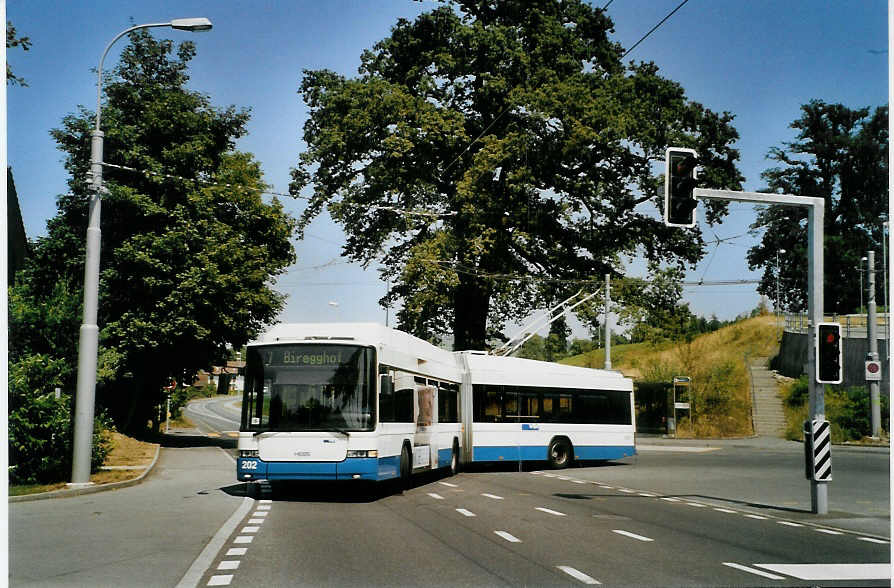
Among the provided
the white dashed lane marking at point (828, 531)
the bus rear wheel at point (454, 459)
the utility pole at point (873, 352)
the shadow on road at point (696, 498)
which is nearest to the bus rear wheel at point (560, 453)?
the bus rear wheel at point (454, 459)

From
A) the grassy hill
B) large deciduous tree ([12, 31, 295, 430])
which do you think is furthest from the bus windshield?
the grassy hill

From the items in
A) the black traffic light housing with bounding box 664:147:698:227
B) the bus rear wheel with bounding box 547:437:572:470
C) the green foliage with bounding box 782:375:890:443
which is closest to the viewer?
the black traffic light housing with bounding box 664:147:698:227

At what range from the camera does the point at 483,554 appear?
1002 centimetres

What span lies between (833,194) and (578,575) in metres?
40.4

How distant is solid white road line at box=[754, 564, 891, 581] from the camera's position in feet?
28.6

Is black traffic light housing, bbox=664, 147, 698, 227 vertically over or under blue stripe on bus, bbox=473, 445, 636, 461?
over

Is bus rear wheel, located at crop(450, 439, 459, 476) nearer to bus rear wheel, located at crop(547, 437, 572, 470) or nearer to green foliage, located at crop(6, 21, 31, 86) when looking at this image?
bus rear wheel, located at crop(547, 437, 572, 470)

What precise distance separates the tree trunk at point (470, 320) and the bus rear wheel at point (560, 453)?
324 inches

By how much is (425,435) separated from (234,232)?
17.2 metres

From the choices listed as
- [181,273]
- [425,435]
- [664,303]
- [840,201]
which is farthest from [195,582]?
[840,201]

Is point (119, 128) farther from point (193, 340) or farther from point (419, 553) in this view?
point (419, 553)

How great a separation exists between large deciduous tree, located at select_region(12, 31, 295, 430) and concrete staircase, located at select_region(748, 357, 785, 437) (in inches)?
1014

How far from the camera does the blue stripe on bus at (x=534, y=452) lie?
25.4 m

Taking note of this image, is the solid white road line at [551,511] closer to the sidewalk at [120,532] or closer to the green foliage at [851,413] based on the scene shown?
the sidewalk at [120,532]
